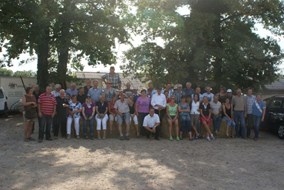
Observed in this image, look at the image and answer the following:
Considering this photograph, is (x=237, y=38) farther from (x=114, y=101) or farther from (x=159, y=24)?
(x=114, y=101)

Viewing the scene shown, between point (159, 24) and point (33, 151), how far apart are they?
10.6 m

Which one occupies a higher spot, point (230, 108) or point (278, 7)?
point (278, 7)

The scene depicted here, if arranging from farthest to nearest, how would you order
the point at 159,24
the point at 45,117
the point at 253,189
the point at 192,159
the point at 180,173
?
the point at 159,24 < the point at 45,117 < the point at 192,159 < the point at 180,173 < the point at 253,189

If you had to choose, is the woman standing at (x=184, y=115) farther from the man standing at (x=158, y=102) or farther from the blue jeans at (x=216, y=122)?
the blue jeans at (x=216, y=122)

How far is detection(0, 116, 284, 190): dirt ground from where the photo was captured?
7855 millimetres

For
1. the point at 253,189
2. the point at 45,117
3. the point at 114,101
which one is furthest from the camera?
the point at 114,101

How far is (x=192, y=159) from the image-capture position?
33.9ft

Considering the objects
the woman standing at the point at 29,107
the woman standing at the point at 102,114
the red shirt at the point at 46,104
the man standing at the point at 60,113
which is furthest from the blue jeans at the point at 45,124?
the woman standing at the point at 102,114

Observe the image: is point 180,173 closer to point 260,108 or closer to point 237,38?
point 260,108

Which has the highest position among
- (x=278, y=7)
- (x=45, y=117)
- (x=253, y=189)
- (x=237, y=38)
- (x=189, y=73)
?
(x=278, y=7)

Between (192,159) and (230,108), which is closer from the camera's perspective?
(192,159)

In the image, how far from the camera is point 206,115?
45.7 ft

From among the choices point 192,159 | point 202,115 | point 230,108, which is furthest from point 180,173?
point 230,108

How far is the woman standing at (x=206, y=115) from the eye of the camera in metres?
13.8
